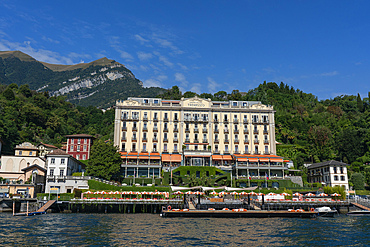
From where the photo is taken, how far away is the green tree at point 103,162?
68812 mm

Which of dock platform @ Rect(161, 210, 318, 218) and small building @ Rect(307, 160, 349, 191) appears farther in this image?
small building @ Rect(307, 160, 349, 191)

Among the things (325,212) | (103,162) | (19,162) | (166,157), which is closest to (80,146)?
(19,162)

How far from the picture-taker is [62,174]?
69500 mm

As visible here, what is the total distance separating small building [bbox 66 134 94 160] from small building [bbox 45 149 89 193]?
44.3 ft

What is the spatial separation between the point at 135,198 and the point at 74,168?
24.7m

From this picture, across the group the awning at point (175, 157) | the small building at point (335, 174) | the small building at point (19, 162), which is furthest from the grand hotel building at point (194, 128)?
the small building at point (19, 162)

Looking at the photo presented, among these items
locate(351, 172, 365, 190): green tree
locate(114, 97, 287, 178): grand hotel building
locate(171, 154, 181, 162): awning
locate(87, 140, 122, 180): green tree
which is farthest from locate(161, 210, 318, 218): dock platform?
locate(114, 97, 287, 178): grand hotel building

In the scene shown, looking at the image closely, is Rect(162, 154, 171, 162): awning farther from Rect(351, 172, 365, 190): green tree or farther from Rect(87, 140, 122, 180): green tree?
Rect(351, 172, 365, 190): green tree

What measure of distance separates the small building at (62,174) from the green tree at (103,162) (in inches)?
158

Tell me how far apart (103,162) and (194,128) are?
3026 centimetres

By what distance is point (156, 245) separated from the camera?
85.3 ft

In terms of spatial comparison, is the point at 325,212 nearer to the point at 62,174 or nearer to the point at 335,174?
the point at 335,174

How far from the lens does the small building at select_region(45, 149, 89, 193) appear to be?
6550cm

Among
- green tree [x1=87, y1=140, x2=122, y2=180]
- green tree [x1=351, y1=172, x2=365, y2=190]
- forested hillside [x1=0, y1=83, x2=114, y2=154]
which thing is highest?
forested hillside [x1=0, y1=83, x2=114, y2=154]
